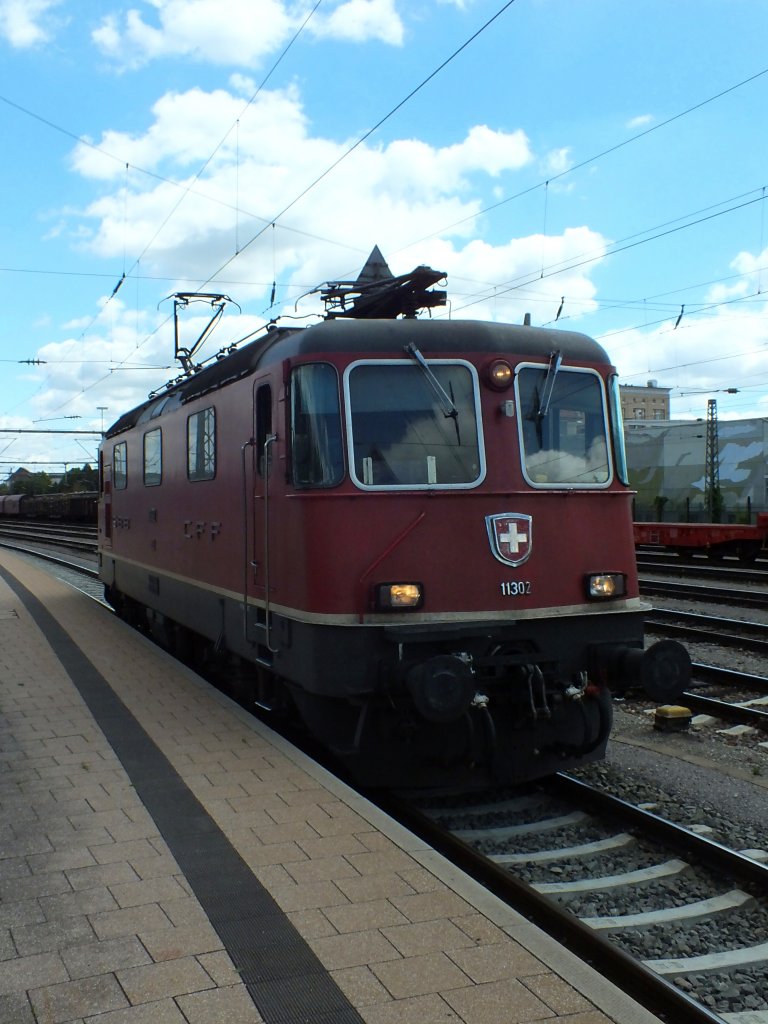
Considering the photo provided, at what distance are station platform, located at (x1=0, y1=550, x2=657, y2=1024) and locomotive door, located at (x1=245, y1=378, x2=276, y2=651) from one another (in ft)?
2.67

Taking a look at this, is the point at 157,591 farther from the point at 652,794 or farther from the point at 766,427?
the point at 766,427

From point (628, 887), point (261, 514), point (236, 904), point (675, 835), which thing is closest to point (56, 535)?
point (261, 514)

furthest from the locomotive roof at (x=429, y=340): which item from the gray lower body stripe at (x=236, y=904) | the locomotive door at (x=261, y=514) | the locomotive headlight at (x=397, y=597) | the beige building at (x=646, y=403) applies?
the beige building at (x=646, y=403)

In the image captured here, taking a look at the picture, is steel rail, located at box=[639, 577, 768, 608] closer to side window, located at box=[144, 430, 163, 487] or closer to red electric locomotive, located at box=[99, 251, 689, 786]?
side window, located at box=[144, 430, 163, 487]

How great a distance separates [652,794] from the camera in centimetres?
648

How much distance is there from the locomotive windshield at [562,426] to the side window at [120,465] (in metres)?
7.81

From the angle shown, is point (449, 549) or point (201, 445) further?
point (201, 445)

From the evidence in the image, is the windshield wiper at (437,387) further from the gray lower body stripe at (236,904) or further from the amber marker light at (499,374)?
the gray lower body stripe at (236,904)

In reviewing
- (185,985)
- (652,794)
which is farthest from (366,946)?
(652,794)

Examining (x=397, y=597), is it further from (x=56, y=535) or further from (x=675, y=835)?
(x=56, y=535)

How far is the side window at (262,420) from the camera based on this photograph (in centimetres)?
682

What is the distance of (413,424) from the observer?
20.4 ft

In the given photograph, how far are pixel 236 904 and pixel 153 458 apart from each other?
7580mm

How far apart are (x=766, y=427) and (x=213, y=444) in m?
43.4
